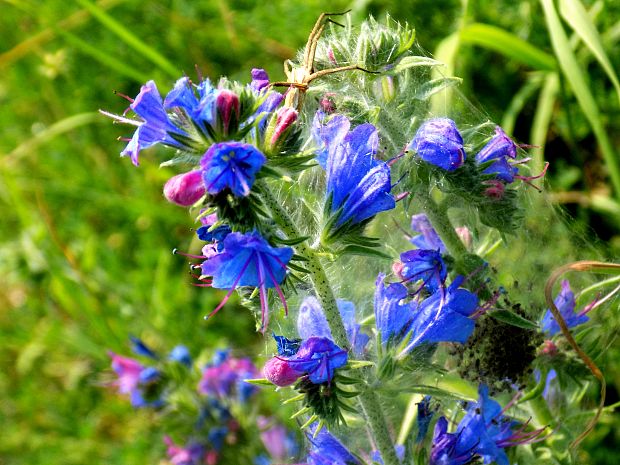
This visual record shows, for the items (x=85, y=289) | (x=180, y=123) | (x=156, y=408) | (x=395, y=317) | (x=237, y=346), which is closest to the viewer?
(x=180, y=123)

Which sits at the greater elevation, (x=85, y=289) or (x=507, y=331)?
(x=85, y=289)

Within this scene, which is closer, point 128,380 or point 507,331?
point 507,331

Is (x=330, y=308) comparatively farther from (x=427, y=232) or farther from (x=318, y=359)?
(x=427, y=232)

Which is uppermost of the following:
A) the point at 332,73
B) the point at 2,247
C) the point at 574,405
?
the point at 2,247

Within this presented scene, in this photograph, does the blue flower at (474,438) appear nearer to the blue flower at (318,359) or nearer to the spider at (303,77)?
the blue flower at (318,359)

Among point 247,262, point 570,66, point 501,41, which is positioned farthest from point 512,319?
point 501,41

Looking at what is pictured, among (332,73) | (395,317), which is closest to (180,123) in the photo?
(332,73)

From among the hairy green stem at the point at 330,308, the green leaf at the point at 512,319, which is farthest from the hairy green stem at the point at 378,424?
the green leaf at the point at 512,319

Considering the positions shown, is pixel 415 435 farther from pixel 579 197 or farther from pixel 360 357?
pixel 579 197
